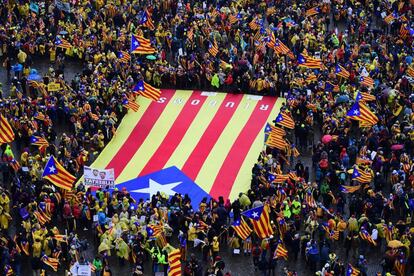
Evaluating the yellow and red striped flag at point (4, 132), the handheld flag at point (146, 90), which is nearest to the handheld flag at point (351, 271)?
the yellow and red striped flag at point (4, 132)

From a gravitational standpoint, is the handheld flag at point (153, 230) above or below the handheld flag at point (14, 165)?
below

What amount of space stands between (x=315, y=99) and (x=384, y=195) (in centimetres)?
696

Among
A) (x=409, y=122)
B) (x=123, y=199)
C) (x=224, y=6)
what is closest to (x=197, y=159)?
(x=123, y=199)

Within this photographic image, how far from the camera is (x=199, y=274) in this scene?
33000 mm

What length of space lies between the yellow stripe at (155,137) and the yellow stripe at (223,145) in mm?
2791

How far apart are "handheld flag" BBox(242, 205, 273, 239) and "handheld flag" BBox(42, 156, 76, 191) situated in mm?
7399

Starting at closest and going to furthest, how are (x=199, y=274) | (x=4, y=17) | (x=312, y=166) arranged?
(x=199, y=274) → (x=312, y=166) → (x=4, y=17)

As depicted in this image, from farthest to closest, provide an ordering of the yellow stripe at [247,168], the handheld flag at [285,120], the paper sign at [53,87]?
the paper sign at [53,87]
the handheld flag at [285,120]
the yellow stripe at [247,168]

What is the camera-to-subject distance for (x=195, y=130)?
44531 mm

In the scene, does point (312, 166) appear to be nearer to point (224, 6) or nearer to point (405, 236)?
point (405, 236)

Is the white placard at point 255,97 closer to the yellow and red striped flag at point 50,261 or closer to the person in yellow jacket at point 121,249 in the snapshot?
the person in yellow jacket at point 121,249

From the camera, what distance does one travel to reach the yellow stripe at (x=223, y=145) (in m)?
40.9

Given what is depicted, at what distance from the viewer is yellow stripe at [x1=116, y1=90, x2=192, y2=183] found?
4147cm

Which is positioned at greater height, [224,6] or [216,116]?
[224,6]
